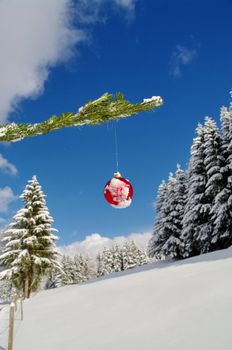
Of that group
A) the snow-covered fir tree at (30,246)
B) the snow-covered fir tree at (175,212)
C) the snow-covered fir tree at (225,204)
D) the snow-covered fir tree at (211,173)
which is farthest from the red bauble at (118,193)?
the snow-covered fir tree at (175,212)

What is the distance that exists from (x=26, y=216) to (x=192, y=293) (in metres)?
21.7

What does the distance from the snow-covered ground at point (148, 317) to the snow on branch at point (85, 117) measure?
6325 mm

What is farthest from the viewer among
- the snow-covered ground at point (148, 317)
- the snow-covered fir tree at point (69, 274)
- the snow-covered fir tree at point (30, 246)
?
the snow-covered fir tree at point (69, 274)

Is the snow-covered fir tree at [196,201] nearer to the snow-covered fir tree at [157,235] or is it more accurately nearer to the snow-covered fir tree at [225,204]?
the snow-covered fir tree at [225,204]

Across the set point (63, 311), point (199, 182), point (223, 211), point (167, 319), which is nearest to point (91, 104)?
point (167, 319)

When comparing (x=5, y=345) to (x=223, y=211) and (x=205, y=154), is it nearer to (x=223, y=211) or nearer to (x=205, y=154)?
(x=223, y=211)

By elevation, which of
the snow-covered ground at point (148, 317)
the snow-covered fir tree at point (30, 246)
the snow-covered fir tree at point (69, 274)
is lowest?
the snow-covered ground at point (148, 317)

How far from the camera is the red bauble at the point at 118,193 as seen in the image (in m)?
4.77

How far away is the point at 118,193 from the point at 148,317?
326 inches

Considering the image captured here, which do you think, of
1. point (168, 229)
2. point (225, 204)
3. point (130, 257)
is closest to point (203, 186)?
point (225, 204)

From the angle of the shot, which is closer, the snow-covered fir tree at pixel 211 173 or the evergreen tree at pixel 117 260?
the snow-covered fir tree at pixel 211 173

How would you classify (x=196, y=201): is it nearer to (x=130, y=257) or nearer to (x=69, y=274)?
(x=69, y=274)

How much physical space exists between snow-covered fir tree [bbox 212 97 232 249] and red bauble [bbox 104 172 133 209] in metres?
24.7

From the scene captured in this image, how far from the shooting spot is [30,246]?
30969 mm
